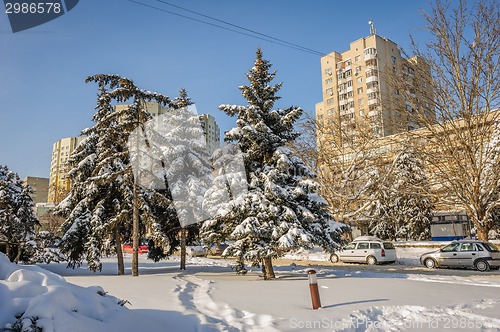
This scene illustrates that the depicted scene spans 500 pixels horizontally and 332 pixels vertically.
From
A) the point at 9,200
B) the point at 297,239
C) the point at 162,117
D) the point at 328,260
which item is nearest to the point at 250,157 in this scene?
the point at 297,239

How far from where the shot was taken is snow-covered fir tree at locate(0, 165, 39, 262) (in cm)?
1802

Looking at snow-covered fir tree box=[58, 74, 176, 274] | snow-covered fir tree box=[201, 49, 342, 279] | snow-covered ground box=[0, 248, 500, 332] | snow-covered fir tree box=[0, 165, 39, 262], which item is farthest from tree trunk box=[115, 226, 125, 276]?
snow-covered ground box=[0, 248, 500, 332]

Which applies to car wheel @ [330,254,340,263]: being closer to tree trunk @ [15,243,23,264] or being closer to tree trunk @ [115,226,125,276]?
tree trunk @ [115,226,125,276]

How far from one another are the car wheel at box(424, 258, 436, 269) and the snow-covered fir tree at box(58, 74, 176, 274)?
1521 centimetres

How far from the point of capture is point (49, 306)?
4016 millimetres

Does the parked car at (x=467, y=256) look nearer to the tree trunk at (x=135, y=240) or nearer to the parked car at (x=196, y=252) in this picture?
the tree trunk at (x=135, y=240)

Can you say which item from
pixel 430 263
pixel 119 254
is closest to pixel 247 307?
pixel 119 254

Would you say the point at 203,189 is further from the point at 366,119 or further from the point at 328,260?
the point at 366,119

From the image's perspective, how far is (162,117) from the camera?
2111 cm

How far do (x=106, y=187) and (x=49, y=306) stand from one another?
15.7 meters

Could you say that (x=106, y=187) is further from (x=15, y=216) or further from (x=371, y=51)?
(x=371, y=51)

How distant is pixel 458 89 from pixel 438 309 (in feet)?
47.7

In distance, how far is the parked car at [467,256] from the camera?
17562 millimetres

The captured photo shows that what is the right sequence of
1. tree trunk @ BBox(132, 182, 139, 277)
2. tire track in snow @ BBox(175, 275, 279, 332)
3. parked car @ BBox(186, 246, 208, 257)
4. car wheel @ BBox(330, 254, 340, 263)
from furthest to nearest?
parked car @ BBox(186, 246, 208, 257)
car wheel @ BBox(330, 254, 340, 263)
tree trunk @ BBox(132, 182, 139, 277)
tire track in snow @ BBox(175, 275, 279, 332)
